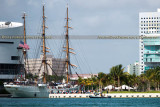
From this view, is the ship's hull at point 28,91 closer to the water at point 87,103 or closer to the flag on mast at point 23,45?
the flag on mast at point 23,45

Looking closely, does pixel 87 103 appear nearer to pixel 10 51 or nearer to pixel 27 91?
pixel 27 91

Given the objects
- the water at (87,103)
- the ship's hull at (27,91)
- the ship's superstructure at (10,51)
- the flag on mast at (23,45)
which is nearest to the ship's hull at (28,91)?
the ship's hull at (27,91)

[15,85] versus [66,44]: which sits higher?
[66,44]

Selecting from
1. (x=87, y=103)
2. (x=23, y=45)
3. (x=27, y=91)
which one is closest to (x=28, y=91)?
(x=27, y=91)

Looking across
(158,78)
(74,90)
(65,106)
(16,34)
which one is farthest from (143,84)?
(65,106)

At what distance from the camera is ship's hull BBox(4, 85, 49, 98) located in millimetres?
146375

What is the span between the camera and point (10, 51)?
182m

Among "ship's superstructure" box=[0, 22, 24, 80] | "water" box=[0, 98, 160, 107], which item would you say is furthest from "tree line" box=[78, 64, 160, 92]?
"water" box=[0, 98, 160, 107]

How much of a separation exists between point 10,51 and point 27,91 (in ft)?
129

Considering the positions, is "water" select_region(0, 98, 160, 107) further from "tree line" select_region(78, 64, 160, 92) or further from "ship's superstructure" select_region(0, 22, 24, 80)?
"ship's superstructure" select_region(0, 22, 24, 80)

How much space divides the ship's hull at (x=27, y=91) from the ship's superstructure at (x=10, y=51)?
30.7 metres

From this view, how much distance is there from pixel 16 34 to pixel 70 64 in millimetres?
31791

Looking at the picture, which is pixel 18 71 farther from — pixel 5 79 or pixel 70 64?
pixel 70 64

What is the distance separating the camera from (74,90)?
164500 mm
